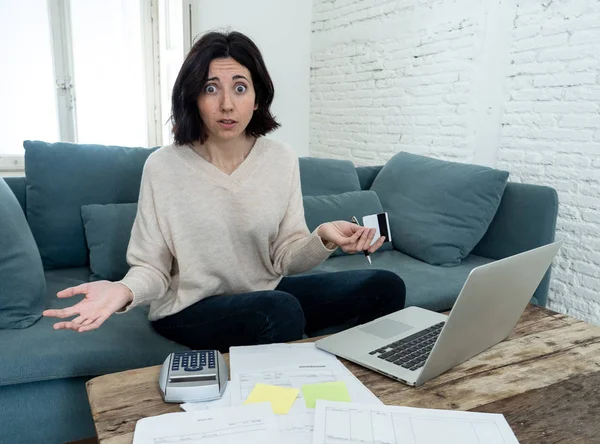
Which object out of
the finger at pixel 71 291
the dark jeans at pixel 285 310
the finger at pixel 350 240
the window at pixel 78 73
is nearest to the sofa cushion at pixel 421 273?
the dark jeans at pixel 285 310

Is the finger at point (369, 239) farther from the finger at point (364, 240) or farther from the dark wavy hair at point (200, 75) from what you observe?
the dark wavy hair at point (200, 75)

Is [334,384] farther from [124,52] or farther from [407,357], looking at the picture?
[124,52]

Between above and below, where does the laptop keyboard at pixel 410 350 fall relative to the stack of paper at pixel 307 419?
below

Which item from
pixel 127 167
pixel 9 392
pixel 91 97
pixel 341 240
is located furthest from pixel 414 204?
pixel 91 97

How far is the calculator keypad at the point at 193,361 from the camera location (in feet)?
2.65

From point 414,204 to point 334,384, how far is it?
4.59 feet

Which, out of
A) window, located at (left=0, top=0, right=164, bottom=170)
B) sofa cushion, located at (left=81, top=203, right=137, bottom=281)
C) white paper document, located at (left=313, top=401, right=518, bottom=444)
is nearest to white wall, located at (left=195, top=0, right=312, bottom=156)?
window, located at (left=0, top=0, right=164, bottom=170)

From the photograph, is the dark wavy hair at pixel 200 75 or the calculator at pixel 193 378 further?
the dark wavy hair at pixel 200 75

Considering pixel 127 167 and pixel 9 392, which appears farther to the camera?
pixel 127 167

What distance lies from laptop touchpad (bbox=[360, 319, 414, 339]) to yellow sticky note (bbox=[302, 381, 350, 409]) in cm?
24

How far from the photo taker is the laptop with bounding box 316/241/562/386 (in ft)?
2.62

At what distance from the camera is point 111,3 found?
3.39 m

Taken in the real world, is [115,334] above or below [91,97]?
below

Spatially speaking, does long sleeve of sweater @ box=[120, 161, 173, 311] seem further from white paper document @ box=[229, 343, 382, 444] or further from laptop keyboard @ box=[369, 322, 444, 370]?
laptop keyboard @ box=[369, 322, 444, 370]
